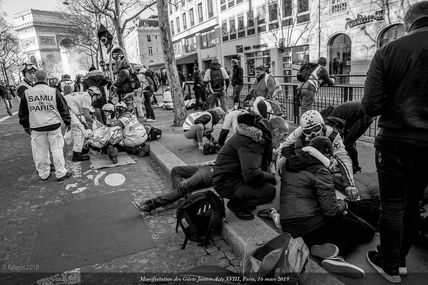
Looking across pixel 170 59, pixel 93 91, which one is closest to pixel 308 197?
pixel 170 59

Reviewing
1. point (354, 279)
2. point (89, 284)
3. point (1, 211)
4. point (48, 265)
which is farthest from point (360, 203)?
point (1, 211)

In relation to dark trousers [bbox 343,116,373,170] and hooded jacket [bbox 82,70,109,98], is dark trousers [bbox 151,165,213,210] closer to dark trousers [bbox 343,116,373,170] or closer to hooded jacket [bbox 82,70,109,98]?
dark trousers [bbox 343,116,373,170]

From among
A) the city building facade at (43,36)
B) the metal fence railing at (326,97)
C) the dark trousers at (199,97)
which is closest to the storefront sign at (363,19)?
the dark trousers at (199,97)

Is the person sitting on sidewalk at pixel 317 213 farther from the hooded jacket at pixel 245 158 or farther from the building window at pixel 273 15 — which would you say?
the building window at pixel 273 15

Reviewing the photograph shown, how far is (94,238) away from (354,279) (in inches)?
107

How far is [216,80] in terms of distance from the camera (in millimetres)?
9352

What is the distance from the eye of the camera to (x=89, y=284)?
2811 millimetres

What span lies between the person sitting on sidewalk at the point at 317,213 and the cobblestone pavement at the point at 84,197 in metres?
0.73

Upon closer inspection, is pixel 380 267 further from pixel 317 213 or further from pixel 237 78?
pixel 237 78

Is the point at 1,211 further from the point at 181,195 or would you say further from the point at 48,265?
the point at 181,195

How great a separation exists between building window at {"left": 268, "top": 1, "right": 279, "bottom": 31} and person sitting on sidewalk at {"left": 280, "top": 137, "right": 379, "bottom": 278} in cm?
2514

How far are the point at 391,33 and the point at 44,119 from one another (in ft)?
61.9

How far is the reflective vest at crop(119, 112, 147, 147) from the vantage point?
22.2 ft

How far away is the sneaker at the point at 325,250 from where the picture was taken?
2.73m
